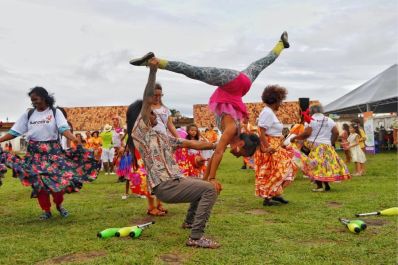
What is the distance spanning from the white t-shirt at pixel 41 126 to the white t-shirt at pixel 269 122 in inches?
120

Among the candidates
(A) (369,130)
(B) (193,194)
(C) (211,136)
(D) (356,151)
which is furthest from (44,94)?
(A) (369,130)

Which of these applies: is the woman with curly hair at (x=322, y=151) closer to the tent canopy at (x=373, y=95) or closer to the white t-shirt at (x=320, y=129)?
the white t-shirt at (x=320, y=129)

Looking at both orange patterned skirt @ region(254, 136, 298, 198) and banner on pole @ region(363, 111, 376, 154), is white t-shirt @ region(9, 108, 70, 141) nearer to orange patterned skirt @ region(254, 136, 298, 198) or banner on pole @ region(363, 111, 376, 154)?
orange patterned skirt @ region(254, 136, 298, 198)

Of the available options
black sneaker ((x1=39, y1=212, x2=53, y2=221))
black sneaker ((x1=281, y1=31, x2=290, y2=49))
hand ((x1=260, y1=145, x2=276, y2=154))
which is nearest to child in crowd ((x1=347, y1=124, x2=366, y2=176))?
hand ((x1=260, y1=145, x2=276, y2=154))

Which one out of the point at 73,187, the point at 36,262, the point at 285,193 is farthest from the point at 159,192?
the point at 285,193

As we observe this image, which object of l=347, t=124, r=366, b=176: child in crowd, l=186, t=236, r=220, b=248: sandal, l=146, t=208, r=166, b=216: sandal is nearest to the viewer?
l=186, t=236, r=220, b=248: sandal

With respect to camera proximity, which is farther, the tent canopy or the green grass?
the tent canopy

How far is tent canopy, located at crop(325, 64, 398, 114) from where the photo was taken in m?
22.1

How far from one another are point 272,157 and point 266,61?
2.18 metres

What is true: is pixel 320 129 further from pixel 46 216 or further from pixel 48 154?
pixel 46 216

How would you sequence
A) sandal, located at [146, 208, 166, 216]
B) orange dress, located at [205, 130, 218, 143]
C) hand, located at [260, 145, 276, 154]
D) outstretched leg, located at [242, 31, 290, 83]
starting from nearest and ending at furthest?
1. outstretched leg, located at [242, 31, 290, 83]
2. sandal, located at [146, 208, 166, 216]
3. hand, located at [260, 145, 276, 154]
4. orange dress, located at [205, 130, 218, 143]

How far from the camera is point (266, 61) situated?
5547mm

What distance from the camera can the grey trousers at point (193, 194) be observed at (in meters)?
4.42

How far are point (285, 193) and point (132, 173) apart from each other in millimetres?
3360
